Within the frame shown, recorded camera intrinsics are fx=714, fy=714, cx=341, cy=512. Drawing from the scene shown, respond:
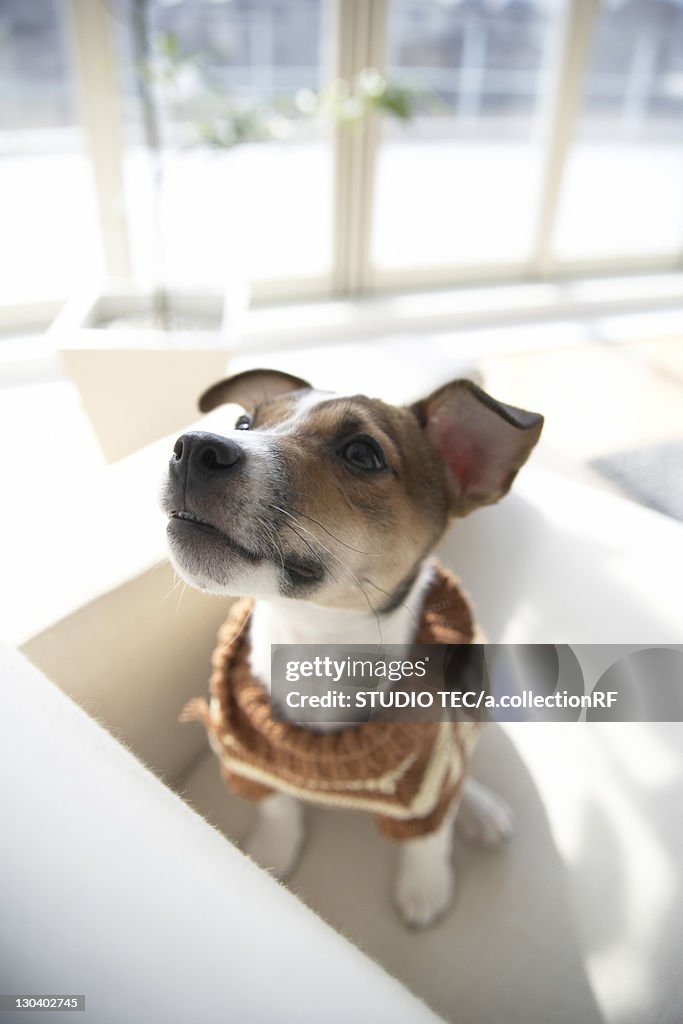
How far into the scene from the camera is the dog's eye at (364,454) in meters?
0.79

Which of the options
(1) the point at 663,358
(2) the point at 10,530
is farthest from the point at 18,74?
(1) the point at 663,358

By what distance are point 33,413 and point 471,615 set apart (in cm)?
173

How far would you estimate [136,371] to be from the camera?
1542 mm

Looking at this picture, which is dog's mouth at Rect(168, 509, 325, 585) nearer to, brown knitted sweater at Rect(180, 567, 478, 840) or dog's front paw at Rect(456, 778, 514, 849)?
brown knitted sweater at Rect(180, 567, 478, 840)

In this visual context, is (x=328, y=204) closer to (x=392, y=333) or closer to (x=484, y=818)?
(x=392, y=333)

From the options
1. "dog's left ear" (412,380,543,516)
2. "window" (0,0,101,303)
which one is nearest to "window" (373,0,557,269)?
"window" (0,0,101,303)

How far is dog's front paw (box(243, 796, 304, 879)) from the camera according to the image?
3.08 feet

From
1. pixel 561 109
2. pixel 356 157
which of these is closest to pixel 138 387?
pixel 356 157

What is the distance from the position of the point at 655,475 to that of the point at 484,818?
504 mm

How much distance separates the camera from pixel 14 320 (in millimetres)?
2574

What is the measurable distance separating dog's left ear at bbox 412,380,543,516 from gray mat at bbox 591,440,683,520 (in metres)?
0.19

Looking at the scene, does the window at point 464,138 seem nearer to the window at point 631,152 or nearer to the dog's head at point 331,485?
the window at point 631,152

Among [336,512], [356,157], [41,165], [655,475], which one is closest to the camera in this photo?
[336,512]

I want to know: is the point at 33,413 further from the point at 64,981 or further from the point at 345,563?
the point at 64,981
